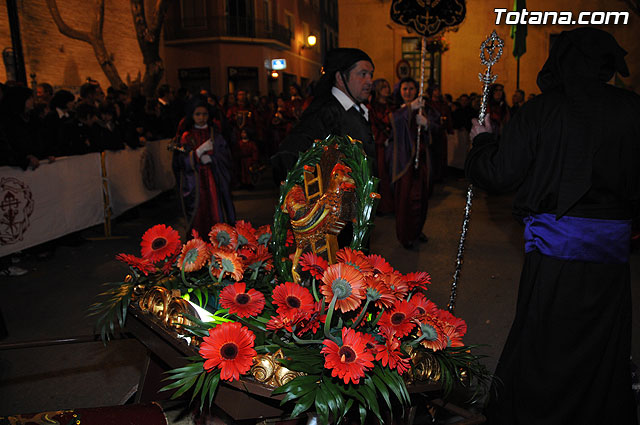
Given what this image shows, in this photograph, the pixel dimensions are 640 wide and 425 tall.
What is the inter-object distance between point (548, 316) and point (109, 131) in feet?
23.3

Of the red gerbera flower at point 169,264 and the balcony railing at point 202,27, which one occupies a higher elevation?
the balcony railing at point 202,27

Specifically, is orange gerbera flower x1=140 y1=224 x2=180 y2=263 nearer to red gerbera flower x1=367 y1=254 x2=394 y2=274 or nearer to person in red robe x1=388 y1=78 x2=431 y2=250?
red gerbera flower x1=367 y1=254 x2=394 y2=274

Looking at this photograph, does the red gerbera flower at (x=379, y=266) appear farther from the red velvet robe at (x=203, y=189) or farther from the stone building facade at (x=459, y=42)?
the stone building facade at (x=459, y=42)

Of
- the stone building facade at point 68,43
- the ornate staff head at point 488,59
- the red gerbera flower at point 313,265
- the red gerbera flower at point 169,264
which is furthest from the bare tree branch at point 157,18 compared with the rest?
the red gerbera flower at point 313,265

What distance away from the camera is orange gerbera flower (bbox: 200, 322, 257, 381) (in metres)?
1.44

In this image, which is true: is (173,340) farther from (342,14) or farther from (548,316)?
(342,14)

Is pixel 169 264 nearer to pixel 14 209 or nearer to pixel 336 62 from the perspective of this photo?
pixel 336 62

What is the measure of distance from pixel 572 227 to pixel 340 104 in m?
1.40

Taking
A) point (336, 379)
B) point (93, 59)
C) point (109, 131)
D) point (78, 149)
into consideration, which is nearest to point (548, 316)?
point (336, 379)

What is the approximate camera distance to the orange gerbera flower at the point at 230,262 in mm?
2012

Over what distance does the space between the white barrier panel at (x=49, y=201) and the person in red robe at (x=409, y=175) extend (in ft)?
13.6

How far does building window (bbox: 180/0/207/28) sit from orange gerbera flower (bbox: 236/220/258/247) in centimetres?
2983

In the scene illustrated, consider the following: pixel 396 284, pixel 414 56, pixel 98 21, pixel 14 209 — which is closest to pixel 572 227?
pixel 396 284

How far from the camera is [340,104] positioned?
9.62 feet
